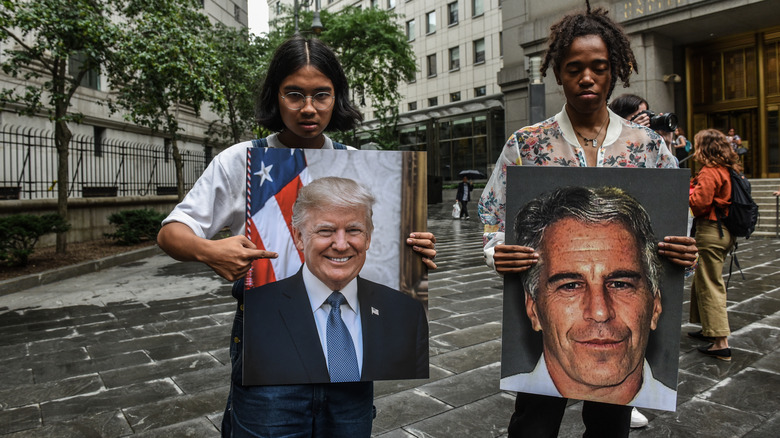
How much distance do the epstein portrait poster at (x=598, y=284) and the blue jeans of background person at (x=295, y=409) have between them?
52 cm

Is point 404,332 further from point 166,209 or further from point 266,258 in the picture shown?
point 166,209

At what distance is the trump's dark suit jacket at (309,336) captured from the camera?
5.02ft

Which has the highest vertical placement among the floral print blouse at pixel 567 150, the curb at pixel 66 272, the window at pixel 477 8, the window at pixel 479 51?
the window at pixel 477 8

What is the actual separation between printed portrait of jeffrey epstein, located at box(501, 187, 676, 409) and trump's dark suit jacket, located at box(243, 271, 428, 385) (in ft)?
1.34

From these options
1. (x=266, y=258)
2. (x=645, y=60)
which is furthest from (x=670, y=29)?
(x=266, y=258)

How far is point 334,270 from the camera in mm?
1620

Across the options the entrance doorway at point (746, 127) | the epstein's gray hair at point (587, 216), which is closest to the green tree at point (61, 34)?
the epstein's gray hair at point (587, 216)

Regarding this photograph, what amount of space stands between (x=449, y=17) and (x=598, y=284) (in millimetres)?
41783

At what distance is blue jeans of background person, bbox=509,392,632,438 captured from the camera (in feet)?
6.39

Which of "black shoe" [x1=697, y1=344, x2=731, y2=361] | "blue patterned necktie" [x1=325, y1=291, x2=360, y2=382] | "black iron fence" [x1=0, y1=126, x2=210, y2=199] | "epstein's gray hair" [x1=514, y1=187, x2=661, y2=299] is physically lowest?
"black shoe" [x1=697, y1=344, x2=731, y2=361]

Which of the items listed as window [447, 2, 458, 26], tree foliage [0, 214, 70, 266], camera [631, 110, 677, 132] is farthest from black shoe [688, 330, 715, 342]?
window [447, 2, 458, 26]

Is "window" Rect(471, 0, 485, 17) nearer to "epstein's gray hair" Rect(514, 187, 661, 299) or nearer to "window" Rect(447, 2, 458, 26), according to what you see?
"window" Rect(447, 2, 458, 26)

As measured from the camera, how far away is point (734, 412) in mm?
3311

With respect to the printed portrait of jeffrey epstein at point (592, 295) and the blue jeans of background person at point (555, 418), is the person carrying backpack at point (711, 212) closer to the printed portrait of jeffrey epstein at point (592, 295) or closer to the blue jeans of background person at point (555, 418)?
the blue jeans of background person at point (555, 418)
